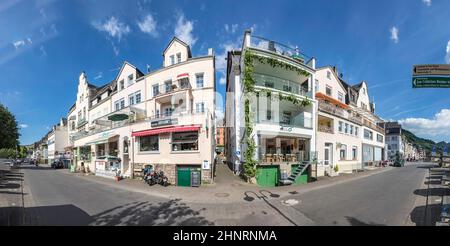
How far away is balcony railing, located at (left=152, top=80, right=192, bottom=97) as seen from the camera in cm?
2000

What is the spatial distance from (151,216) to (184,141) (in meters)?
9.48

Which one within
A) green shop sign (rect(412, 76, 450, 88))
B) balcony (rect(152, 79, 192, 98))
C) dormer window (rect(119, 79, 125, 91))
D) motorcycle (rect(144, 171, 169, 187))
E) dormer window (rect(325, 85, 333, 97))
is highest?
dormer window (rect(119, 79, 125, 91))

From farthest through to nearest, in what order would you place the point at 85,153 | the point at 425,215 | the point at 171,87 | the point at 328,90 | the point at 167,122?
the point at 85,153 → the point at 328,90 → the point at 171,87 → the point at 167,122 → the point at 425,215

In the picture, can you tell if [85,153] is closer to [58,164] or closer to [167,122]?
[58,164]

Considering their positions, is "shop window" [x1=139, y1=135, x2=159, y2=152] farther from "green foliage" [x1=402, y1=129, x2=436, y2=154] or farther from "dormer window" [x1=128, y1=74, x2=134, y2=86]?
"green foliage" [x1=402, y1=129, x2=436, y2=154]

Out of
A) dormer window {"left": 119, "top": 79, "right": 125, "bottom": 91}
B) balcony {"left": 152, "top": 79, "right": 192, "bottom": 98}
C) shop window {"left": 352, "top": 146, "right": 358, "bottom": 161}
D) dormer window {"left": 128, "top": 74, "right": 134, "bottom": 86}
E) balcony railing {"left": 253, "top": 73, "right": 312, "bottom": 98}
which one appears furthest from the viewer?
shop window {"left": 352, "top": 146, "right": 358, "bottom": 161}

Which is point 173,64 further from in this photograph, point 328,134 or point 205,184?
point 328,134

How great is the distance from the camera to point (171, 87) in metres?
20.9

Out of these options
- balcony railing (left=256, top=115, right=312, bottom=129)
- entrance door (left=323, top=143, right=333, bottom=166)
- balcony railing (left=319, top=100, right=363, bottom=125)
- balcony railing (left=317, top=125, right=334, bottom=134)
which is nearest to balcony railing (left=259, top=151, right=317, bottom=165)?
balcony railing (left=256, top=115, right=312, bottom=129)

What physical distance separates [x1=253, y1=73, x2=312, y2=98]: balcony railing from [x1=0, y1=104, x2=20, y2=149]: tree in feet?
105

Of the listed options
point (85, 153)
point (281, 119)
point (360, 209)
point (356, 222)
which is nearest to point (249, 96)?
point (281, 119)

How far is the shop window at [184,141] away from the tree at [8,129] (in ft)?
83.6

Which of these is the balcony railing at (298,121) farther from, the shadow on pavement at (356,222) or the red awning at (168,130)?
the shadow on pavement at (356,222)
